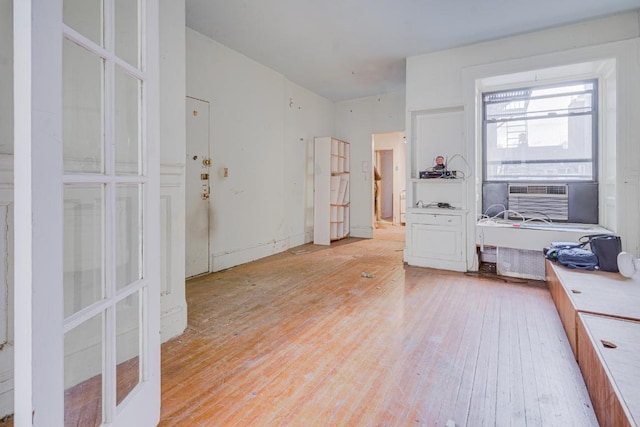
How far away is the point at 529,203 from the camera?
13.8 ft

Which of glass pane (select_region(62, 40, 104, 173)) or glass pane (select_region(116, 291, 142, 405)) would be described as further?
glass pane (select_region(116, 291, 142, 405))

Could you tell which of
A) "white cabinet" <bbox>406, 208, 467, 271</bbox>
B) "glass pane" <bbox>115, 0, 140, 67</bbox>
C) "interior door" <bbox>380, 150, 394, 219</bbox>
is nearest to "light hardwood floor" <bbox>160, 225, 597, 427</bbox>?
"white cabinet" <bbox>406, 208, 467, 271</bbox>

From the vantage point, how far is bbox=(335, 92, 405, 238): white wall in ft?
21.1

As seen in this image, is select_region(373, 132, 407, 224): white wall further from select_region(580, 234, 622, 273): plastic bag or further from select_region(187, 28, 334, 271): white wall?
select_region(580, 234, 622, 273): plastic bag

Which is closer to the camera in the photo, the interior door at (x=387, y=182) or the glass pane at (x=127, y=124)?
the glass pane at (x=127, y=124)

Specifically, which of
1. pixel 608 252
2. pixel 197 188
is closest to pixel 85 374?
pixel 197 188

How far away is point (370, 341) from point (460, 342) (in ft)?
1.99

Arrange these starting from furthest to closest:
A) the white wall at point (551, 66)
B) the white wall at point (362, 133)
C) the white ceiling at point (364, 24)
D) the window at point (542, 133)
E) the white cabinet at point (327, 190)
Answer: the white wall at point (362, 133)
the white cabinet at point (327, 190)
the window at point (542, 133)
the white wall at point (551, 66)
the white ceiling at point (364, 24)

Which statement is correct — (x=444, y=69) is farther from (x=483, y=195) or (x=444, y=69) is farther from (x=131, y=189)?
(x=131, y=189)

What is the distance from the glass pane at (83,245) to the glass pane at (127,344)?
122mm

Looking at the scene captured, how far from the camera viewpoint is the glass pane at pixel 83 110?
3.35 feet

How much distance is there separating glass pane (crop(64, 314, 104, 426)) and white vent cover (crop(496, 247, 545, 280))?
4.08 m

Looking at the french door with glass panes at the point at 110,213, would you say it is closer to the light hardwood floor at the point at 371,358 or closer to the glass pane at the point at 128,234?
the glass pane at the point at 128,234

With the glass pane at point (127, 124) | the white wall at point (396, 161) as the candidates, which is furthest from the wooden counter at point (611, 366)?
the white wall at point (396, 161)
